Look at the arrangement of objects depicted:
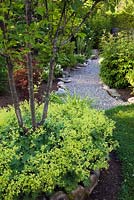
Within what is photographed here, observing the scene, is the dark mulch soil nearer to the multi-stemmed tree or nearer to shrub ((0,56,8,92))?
shrub ((0,56,8,92))

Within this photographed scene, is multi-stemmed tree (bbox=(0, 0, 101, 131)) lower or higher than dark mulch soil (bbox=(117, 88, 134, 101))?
higher

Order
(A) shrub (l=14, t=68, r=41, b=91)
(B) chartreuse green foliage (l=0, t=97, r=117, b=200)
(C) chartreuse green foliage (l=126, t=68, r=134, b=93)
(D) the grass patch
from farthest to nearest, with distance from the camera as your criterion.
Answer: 1. (C) chartreuse green foliage (l=126, t=68, r=134, b=93)
2. (A) shrub (l=14, t=68, r=41, b=91)
3. (D) the grass patch
4. (B) chartreuse green foliage (l=0, t=97, r=117, b=200)

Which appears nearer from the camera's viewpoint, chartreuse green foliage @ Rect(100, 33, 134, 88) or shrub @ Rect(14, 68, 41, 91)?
shrub @ Rect(14, 68, 41, 91)

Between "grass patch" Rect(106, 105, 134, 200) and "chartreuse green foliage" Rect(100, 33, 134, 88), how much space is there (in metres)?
1.51

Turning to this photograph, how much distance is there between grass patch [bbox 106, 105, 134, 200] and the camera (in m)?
3.73

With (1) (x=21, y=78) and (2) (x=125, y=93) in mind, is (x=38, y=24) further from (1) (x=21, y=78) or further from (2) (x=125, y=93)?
(2) (x=125, y=93)

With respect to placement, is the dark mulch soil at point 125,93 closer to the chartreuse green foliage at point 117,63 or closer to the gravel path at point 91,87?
the chartreuse green foliage at point 117,63

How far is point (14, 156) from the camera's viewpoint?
10.3 feet

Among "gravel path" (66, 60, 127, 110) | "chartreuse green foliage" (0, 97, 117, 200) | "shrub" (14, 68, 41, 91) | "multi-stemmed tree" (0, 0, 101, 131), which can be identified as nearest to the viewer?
"multi-stemmed tree" (0, 0, 101, 131)

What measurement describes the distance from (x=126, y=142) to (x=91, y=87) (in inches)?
137

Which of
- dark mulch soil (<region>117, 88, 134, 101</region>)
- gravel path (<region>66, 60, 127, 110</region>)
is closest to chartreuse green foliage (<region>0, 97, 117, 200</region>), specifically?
gravel path (<region>66, 60, 127, 110</region>)

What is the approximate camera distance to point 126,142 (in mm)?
4703

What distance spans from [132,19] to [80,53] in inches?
170

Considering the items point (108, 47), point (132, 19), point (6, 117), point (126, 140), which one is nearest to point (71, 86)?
point (108, 47)
